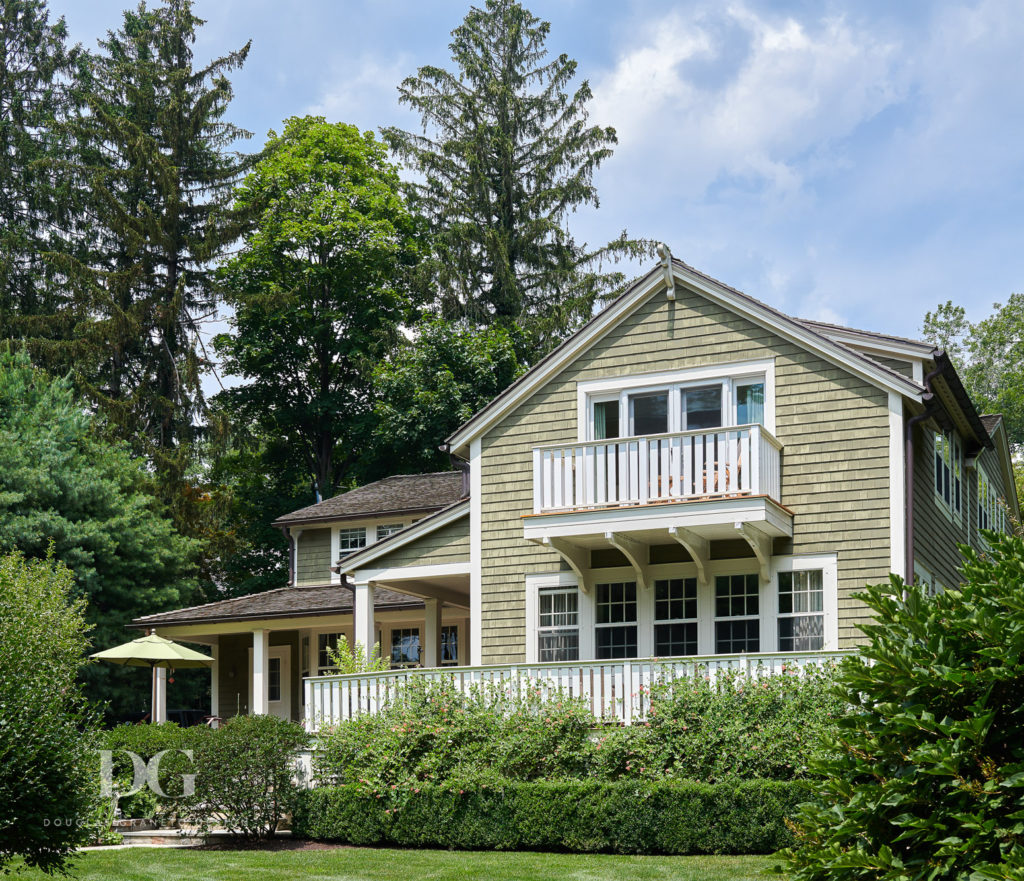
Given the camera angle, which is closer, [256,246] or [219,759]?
[219,759]

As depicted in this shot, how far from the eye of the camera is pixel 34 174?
39438mm

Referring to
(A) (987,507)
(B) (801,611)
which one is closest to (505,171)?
(A) (987,507)

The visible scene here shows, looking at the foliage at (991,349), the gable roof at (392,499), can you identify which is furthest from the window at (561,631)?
the foliage at (991,349)

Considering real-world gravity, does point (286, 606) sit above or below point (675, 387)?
below

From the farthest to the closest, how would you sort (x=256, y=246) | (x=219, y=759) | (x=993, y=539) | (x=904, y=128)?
1. (x=256, y=246)
2. (x=904, y=128)
3. (x=219, y=759)
4. (x=993, y=539)

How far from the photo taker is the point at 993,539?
5797 millimetres

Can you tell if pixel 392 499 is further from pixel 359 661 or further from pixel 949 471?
pixel 949 471

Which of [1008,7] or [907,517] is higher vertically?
[1008,7]

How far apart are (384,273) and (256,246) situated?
13.4ft

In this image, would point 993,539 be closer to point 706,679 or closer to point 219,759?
point 706,679

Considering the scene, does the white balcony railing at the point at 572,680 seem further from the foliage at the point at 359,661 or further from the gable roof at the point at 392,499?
the gable roof at the point at 392,499

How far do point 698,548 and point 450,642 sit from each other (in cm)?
959

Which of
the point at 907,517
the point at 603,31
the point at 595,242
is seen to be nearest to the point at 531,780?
the point at 907,517

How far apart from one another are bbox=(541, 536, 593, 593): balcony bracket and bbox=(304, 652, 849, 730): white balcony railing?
7.98 ft
